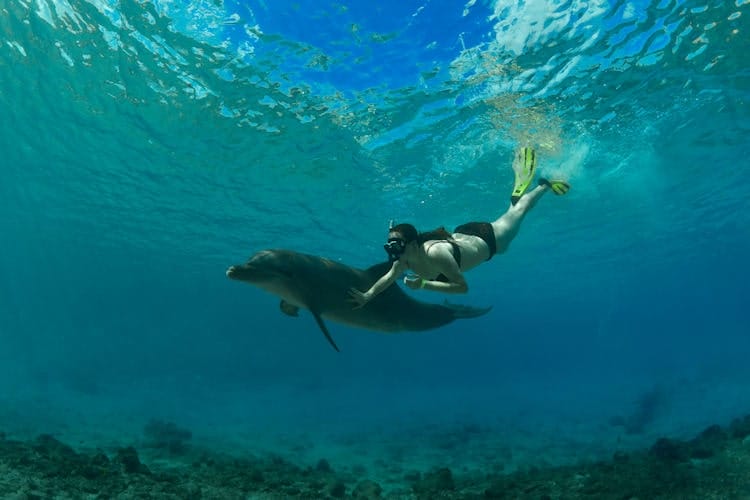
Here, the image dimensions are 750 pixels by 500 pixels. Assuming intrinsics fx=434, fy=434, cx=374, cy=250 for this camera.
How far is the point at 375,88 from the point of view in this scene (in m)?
12.7

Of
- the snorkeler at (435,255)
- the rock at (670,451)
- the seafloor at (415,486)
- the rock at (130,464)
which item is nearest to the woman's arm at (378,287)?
the snorkeler at (435,255)

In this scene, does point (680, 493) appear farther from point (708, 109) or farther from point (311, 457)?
point (708, 109)

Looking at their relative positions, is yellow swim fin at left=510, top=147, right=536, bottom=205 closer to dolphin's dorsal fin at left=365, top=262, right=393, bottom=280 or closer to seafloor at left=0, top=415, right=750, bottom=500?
dolphin's dorsal fin at left=365, top=262, right=393, bottom=280

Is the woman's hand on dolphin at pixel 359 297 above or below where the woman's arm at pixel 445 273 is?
below

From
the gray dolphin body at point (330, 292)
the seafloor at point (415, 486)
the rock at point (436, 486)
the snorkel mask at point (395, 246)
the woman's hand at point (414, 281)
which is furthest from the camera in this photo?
the rock at point (436, 486)

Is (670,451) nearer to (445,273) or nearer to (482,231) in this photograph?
(482,231)

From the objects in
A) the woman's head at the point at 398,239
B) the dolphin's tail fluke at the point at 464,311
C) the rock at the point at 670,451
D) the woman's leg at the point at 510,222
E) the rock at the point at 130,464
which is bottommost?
the rock at the point at 130,464

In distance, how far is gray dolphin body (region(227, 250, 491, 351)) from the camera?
4926 millimetres

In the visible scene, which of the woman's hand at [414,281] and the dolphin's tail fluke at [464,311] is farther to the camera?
the dolphin's tail fluke at [464,311]

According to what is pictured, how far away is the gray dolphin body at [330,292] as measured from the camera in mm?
4926

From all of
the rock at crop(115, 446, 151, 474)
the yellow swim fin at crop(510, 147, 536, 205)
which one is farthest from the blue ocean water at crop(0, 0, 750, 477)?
the rock at crop(115, 446, 151, 474)

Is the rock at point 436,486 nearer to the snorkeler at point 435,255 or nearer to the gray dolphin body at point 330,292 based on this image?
the gray dolphin body at point 330,292

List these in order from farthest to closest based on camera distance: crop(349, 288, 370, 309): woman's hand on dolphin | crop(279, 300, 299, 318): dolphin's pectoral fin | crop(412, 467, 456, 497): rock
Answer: crop(412, 467, 456, 497): rock
crop(279, 300, 299, 318): dolphin's pectoral fin
crop(349, 288, 370, 309): woman's hand on dolphin

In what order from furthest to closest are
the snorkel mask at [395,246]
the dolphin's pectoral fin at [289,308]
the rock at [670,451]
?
the rock at [670,451] < the dolphin's pectoral fin at [289,308] < the snorkel mask at [395,246]
